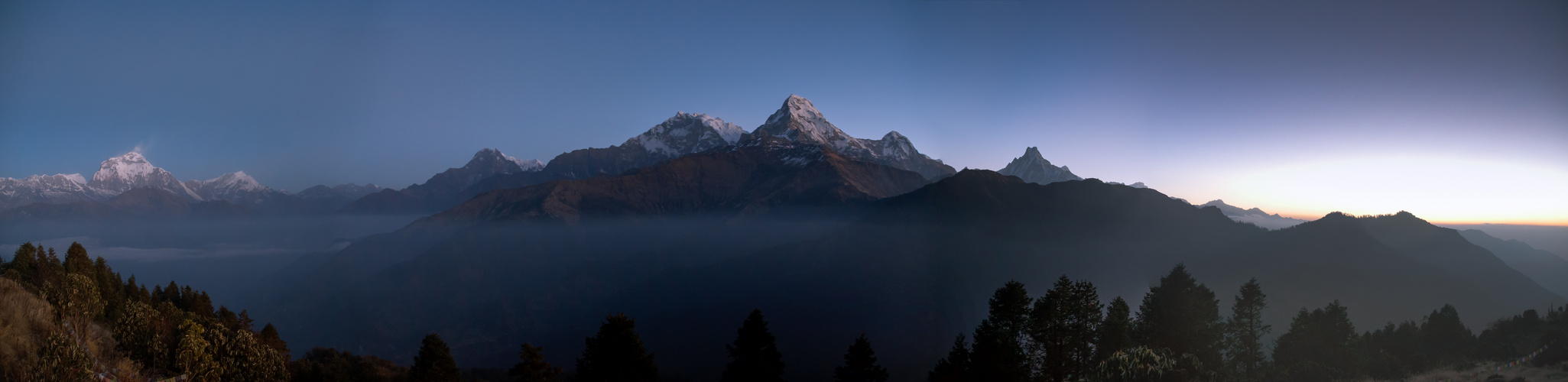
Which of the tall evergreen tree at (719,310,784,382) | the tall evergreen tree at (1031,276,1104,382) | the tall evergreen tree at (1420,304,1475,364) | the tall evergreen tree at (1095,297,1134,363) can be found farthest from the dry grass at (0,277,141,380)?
the tall evergreen tree at (1420,304,1475,364)

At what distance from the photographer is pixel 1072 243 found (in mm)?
198750

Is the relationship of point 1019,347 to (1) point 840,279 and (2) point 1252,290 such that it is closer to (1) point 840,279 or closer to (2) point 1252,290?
(2) point 1252,290

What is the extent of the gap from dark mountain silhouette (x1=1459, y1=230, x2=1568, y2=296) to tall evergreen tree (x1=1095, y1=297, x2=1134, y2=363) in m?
193

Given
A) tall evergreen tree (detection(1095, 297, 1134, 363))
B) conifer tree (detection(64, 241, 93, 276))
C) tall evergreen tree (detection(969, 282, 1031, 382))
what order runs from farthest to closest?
conifer tree (detection(64, 241, 93, 276)) → tall evergreen tree (detection(1095, 297, 1134, 363)) → tall evergreen tree (detection(969, 282, 1031, 382))

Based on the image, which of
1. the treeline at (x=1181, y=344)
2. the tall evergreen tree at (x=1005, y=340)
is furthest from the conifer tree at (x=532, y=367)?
the treeline at (x=1181, y=344)

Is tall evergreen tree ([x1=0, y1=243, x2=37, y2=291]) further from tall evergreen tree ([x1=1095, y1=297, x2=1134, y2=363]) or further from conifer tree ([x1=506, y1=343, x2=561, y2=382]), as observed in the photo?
tall evergreen tree ([x1=1095, y1=297, x2=1134, y2=363])

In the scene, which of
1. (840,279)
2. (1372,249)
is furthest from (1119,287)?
(840,279)

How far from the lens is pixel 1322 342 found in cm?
3164

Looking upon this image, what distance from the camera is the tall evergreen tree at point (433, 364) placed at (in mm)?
26266

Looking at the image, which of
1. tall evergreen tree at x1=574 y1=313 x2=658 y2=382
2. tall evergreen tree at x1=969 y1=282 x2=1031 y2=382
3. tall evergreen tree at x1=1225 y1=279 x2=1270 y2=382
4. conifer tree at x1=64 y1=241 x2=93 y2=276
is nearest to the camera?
tall evergreen tree at x1=969 y1=282 x2=1031 y2=382

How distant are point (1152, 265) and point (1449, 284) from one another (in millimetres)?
62508

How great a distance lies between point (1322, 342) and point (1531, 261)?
22707cm

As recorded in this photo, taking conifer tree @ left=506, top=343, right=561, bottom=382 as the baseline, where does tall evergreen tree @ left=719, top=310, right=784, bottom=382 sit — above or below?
below

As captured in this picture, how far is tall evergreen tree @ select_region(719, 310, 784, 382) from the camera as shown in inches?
1308
